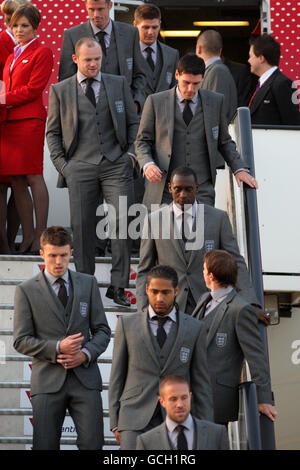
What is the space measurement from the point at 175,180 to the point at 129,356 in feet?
4.50

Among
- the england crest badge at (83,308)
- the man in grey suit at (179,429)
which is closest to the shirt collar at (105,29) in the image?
the england crest badge at (83,308)

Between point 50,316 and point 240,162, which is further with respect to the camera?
point 240,162

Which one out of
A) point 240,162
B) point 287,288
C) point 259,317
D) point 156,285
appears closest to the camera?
point 156,285

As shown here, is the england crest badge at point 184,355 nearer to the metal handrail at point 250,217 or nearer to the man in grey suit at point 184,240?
the metal handrail at point 250,217

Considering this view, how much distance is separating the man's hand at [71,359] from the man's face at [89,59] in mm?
2632

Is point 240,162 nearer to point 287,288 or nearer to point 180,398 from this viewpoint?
point 287,288

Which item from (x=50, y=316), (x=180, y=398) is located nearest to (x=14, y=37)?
(x=50, y=316)

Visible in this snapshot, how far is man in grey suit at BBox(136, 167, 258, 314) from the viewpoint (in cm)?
763

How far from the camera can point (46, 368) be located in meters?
7.09

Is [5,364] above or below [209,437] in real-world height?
above

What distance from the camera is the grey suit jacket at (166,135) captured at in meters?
8.47

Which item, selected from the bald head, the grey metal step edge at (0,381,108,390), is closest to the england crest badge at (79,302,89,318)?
the grey metal step edge at (0,381,108,390)

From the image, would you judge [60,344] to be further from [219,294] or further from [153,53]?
[153,53]

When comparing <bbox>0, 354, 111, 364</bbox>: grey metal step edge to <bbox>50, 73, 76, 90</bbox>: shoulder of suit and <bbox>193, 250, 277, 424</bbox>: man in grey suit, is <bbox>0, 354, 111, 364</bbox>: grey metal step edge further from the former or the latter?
<bbox>50, 73, 76, 90</bbox>: shoulder of suit
